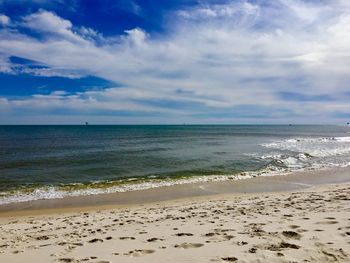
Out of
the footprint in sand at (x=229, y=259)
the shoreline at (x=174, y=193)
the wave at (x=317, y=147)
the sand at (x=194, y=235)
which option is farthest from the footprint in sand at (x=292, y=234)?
the wave at (x=317, y=147)

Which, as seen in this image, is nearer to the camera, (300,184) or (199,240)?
(199,240)

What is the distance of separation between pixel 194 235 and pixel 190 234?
148mm

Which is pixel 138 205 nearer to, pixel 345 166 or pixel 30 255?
pixel 30 255

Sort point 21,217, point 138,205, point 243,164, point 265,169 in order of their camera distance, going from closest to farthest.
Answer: point 21,217 < point 138,205 < point 265,169 < point 243,164

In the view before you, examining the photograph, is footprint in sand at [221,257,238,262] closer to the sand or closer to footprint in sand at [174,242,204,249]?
the sand

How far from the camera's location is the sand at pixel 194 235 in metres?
5.95

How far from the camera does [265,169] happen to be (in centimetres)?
2466

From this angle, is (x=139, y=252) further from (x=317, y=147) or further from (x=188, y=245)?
(x=317, y=147)

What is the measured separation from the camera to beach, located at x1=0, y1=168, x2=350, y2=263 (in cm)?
597

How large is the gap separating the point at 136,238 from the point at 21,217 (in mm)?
7037

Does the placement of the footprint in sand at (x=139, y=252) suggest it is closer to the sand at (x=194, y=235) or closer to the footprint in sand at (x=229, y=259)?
the sand at (x=194, y=235)

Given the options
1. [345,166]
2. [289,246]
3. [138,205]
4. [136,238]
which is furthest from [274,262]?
[345,166]

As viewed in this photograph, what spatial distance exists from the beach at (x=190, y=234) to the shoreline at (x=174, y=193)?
23.4 inches

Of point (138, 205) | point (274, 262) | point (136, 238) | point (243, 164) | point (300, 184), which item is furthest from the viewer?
point (243, 164)
